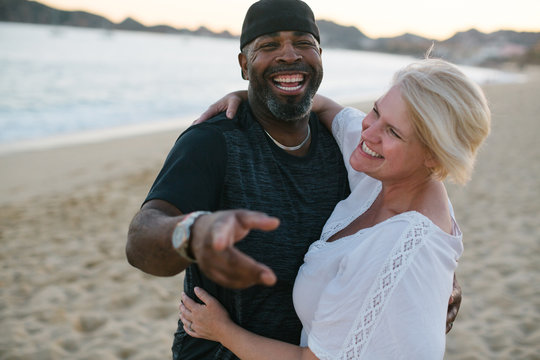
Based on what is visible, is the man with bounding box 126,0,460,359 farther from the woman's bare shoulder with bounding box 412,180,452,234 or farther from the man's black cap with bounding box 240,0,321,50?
the woman's bare shoulder with bounding box 412,180,452,234

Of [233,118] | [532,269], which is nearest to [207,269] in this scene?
[233,118]

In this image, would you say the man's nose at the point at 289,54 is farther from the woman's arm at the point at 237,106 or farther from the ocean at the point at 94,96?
the ocean at the point at 94,96

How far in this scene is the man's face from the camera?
2.23 m

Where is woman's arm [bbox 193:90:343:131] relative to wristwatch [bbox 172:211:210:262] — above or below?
above

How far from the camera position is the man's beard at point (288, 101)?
87.7 inches

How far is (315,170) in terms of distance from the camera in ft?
7.13

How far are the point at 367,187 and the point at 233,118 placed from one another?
73 centimetres

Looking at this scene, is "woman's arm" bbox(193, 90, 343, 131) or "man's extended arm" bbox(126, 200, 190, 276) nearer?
"man's extended arm" bbox(126, 200, 190, 276)

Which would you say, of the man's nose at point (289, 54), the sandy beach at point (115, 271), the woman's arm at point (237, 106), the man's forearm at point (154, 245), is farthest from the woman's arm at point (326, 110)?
the man's forearm at point (154, 245)

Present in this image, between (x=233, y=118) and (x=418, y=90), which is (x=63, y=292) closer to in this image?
(x=233, y=118)

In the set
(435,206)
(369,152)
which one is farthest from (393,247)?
(369,152)

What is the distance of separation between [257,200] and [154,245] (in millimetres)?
630

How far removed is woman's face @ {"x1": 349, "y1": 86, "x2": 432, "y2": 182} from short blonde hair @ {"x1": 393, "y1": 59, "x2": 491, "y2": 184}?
0.04 meters

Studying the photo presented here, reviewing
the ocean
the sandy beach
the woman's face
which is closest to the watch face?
the woman's face
